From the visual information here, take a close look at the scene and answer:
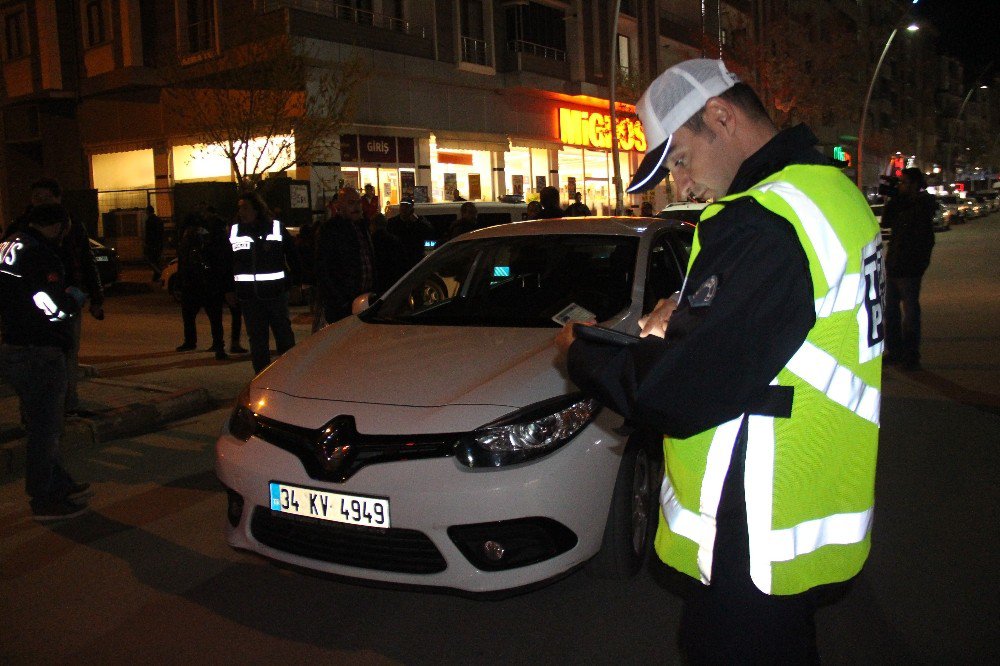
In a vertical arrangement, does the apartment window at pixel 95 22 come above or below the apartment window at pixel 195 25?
above

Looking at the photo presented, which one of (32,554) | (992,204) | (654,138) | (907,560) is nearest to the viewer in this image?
(654,138)

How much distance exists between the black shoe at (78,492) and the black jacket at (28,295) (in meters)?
0.86

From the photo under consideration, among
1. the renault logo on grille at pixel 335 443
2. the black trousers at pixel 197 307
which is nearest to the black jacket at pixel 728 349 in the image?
the renault logo on grille at pixel 335 443

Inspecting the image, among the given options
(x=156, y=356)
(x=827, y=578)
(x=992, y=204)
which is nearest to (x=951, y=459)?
(x=827, y=578)

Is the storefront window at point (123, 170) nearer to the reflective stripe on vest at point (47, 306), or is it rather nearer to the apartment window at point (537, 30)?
the apartment window at point (537, 30)

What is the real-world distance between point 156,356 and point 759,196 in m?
11.1

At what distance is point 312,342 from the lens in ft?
15.9

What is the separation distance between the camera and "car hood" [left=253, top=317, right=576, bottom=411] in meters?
3.82

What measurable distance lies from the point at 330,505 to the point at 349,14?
76.0 feet

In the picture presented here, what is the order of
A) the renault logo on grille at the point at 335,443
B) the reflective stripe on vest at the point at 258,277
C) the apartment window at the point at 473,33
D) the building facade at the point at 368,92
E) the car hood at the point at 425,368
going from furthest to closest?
the apartment window at the point at 473,33, the building facade at the point at 368,92, the reflective stripe on vest at the point at 258,277, the car hood at the point at 425,368, the renault logo on grille at the point at 335,443

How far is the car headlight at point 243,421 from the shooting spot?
410 cm

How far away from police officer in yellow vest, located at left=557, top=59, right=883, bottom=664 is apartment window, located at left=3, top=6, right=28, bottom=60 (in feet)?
115

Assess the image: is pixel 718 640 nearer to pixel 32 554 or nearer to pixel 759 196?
pixel 759 196

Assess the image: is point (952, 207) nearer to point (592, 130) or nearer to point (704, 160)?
point (592, 130)
